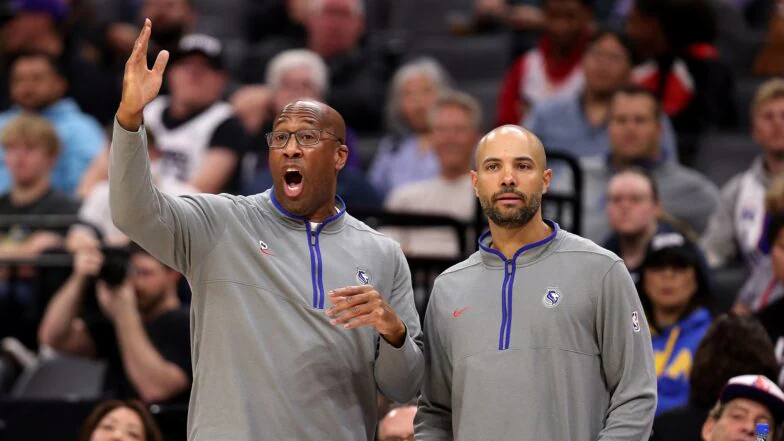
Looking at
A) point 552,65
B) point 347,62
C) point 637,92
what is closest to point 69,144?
point 347,62

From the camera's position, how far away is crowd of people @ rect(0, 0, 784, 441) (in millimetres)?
6734

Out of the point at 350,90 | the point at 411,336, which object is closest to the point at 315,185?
the point at 411,336

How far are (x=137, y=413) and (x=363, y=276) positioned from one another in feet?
6.80

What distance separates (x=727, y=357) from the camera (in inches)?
232

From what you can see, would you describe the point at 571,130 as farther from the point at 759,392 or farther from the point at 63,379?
the point at 759,392

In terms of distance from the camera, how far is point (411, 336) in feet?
15.0

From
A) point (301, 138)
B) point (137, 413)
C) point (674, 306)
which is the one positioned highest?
point (301, 138)

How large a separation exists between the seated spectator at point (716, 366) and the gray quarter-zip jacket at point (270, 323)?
1.76 m

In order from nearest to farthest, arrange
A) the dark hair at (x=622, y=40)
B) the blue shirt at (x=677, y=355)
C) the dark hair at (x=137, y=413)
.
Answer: the dark hair at (x=137, y=413) → the blue shirt at (x=677, y=355) → the dark hair at (x=622, y=40)

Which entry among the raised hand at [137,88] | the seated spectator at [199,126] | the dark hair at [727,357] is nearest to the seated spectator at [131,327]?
the seated spectator at [199,126]

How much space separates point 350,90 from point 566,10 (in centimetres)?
163

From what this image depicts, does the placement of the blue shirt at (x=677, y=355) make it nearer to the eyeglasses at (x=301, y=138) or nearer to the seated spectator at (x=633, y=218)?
the seated spectator at (x=633, y=218)

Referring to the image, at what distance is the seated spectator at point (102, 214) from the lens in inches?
310

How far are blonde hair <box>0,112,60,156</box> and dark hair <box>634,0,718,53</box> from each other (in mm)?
3732
